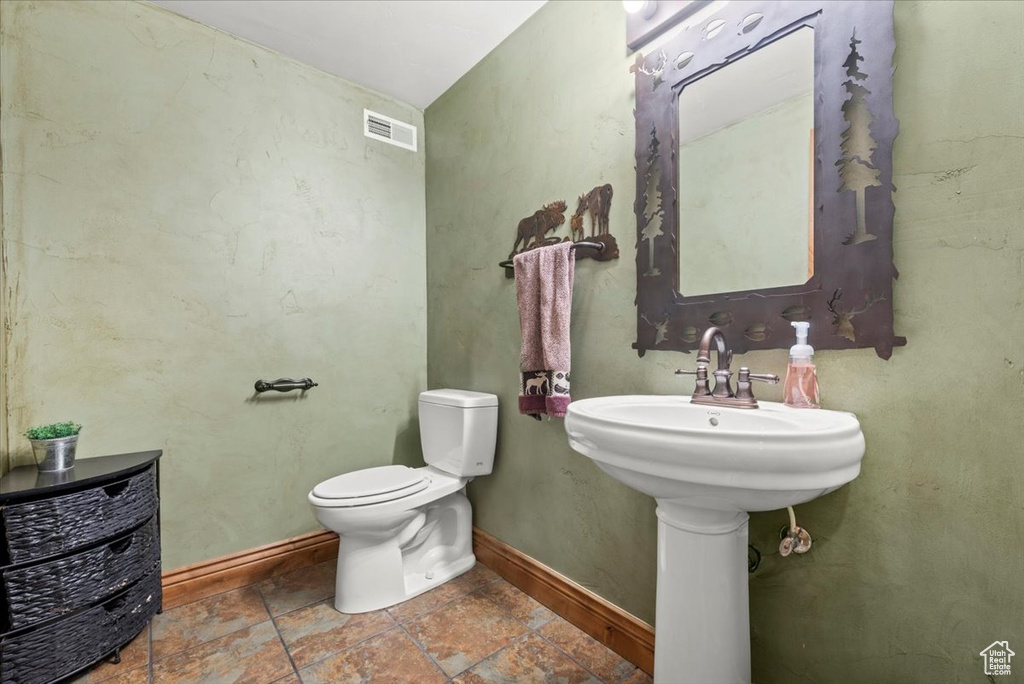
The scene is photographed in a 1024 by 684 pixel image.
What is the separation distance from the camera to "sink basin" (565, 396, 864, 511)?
71cm

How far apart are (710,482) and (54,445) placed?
1.82 metres

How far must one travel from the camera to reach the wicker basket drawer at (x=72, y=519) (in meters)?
1.19

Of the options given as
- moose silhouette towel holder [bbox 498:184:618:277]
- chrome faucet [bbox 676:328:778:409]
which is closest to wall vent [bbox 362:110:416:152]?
moose silhouette towel holder [bbox 498:184:618:277]

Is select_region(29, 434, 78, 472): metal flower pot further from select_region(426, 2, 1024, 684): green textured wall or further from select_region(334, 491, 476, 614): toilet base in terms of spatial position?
select_region(426, 2, 1024, 684): green textured wall

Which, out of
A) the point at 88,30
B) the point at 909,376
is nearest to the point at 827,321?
the point at 909,376

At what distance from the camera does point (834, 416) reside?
34.6 inches

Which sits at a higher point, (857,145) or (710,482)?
(857,145)

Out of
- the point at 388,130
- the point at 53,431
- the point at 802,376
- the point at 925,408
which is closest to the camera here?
the point at 925,408

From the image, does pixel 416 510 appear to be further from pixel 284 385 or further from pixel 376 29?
pixel 376 29

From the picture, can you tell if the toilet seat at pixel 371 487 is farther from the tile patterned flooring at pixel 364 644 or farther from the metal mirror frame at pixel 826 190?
the metal mirror frame at pixel 826 190

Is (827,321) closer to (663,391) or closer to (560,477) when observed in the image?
(663,391)

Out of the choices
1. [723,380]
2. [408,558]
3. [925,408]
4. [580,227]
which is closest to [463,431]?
[408,558]

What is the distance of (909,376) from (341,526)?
64.6 inches

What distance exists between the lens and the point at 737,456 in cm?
72
